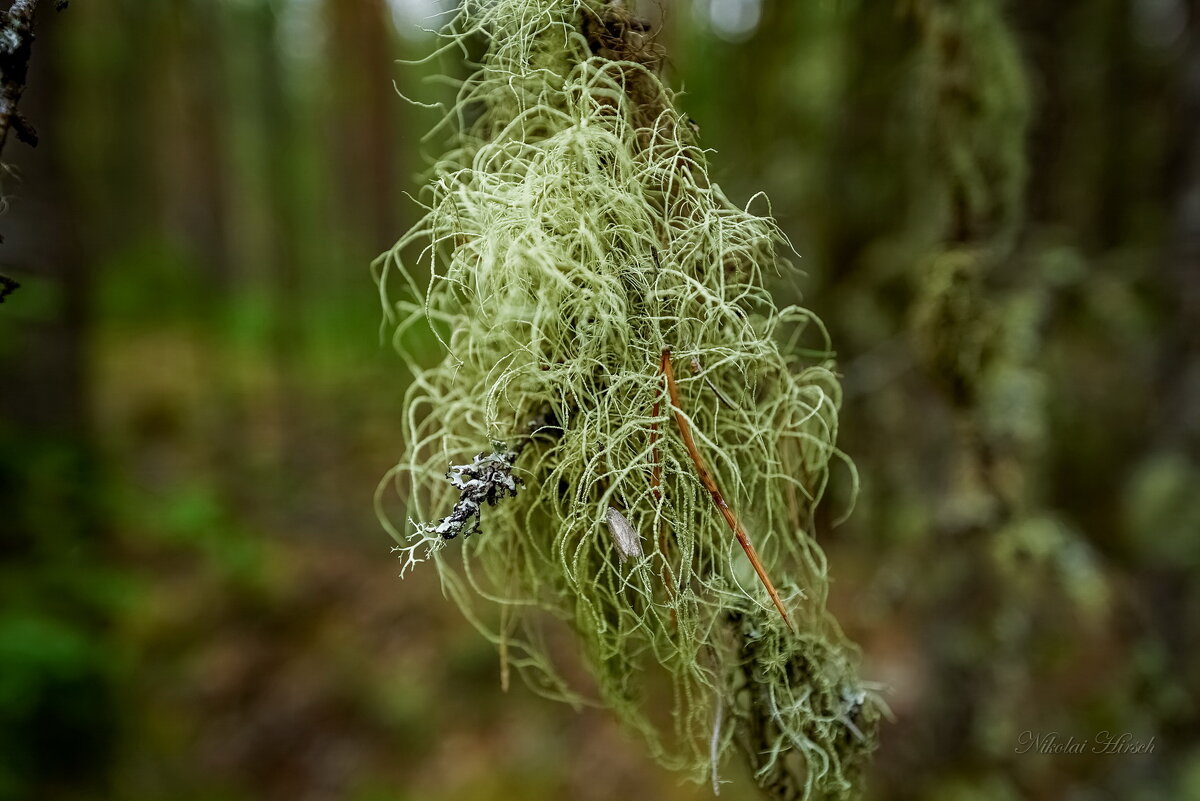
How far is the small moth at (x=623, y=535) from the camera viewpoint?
827 mm

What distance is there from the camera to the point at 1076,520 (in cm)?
491

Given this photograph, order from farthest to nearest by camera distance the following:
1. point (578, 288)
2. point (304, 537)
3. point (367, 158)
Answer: point (367, 158), point (304, 537), point (578, 288)

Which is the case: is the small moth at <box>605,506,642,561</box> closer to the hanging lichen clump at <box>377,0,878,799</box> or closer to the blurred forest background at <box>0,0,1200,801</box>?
the hanging lichen clump at <box>377,0,878,799</box>

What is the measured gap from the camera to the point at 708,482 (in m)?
0.84

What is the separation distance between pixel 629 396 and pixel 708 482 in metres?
0.14

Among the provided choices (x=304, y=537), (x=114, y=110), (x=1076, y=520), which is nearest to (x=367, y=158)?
(x=114, y=110)

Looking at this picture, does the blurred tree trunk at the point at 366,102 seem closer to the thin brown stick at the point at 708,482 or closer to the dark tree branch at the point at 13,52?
the dark tree branch at the point at 13,52

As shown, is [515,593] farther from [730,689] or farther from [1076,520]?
[1076,520]

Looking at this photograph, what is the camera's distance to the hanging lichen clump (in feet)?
2.75

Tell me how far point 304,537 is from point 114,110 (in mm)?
9802
